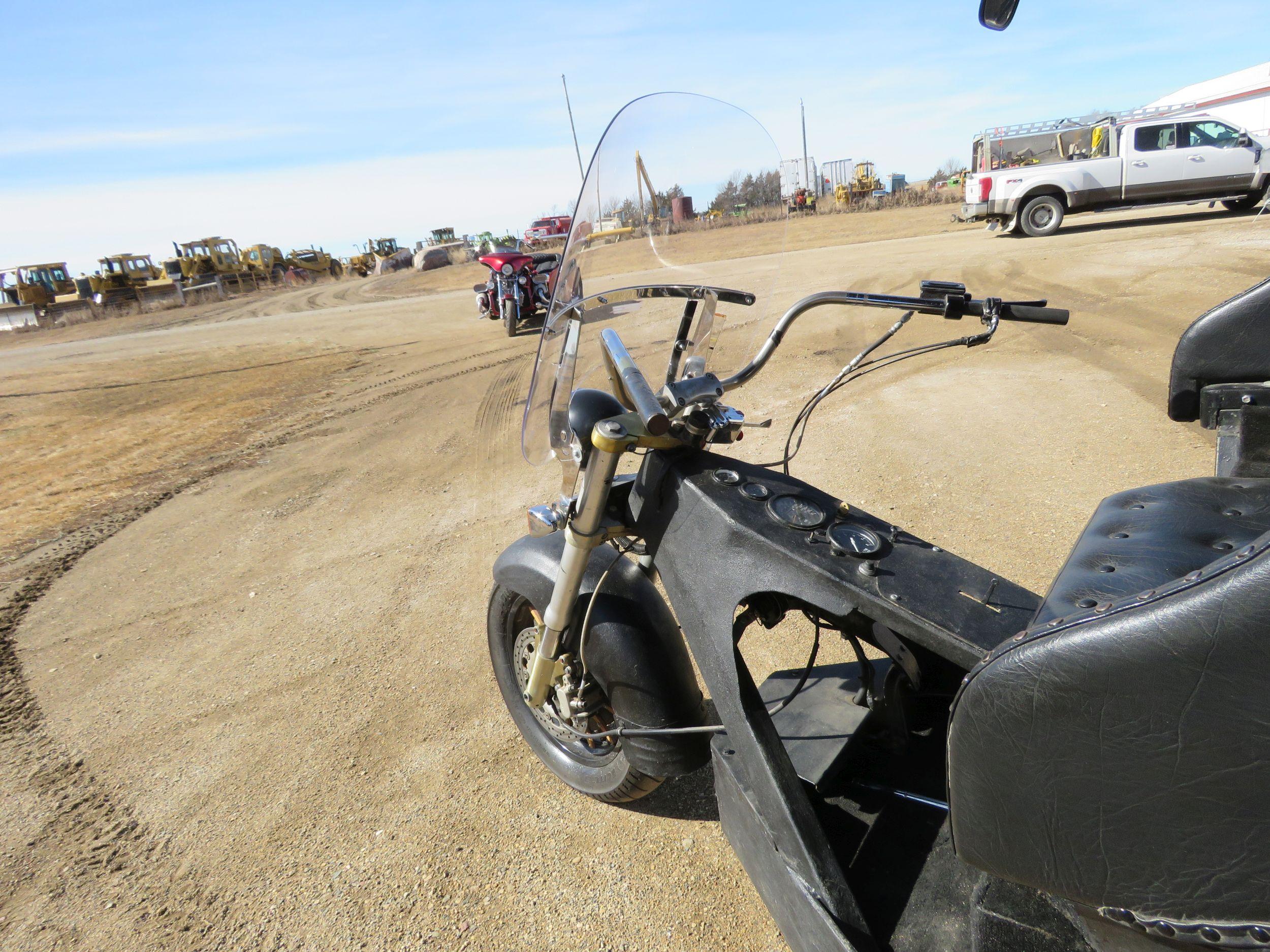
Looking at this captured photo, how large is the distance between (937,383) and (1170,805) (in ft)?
18.6

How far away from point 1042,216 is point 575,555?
52.7 feet

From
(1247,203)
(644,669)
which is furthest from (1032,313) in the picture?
(1247,203)

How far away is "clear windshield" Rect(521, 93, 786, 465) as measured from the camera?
1711mm

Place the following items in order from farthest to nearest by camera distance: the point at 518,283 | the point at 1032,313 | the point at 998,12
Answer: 1. the point at 518,283
2. the point at 1032,313
3. the point at 998,12

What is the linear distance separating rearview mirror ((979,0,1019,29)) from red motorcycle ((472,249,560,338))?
10.7 metres

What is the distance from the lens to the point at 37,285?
108ft

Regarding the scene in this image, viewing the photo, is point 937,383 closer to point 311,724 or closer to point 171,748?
point 311,724

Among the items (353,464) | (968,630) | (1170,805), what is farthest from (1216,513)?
(353,464)

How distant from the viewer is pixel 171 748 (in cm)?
291

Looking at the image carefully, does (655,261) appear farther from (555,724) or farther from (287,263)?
(287,263)

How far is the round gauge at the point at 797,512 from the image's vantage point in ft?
5.18

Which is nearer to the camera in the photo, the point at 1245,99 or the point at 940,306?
the point at 940,306

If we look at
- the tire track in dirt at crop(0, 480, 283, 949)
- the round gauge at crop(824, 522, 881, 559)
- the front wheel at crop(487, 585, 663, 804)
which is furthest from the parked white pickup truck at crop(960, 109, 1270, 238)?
the tire track in dirt at crop(0, 480, 283, 949)

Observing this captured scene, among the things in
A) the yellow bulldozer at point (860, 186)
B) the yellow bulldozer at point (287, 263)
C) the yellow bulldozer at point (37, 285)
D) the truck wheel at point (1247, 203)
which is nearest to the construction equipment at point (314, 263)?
the yellow bulldozer at point (287, 263)
